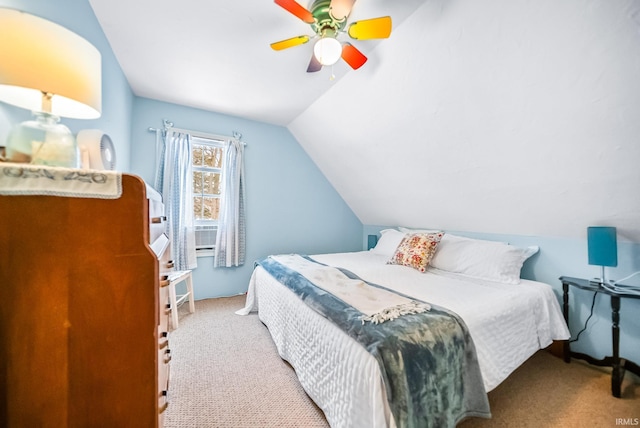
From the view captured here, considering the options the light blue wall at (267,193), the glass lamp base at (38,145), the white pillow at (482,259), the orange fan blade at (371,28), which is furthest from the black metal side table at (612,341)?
the glass lamp base at (38,145)

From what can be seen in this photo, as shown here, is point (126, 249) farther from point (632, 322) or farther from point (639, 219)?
point (632, 322)

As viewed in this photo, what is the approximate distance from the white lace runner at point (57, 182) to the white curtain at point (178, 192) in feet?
7.43

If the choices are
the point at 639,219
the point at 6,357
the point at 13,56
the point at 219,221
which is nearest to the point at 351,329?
the point at 6,357

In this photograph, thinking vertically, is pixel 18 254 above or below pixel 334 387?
above

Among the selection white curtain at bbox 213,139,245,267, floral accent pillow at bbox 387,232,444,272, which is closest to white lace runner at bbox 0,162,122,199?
floral accent pillow at bbox 387,232,444,272

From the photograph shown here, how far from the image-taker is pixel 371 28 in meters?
1.32

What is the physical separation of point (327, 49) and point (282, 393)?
212 cm

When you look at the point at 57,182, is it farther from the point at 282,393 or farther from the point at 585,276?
the point at 585,276

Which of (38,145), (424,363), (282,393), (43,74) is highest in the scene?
(43,74)

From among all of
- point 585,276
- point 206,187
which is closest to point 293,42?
point 206,187

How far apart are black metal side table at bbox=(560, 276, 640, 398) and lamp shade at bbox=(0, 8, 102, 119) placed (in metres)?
2.97

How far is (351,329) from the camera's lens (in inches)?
44.4

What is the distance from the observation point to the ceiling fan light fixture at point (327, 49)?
135 cm

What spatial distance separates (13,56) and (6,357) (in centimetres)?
86
